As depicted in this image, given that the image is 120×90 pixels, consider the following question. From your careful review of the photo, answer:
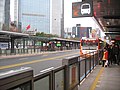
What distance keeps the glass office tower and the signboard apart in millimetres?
99980

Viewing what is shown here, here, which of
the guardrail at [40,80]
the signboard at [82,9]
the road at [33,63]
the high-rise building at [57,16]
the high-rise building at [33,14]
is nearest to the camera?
the guardrail at [40,80]

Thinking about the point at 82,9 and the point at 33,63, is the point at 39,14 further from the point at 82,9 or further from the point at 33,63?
the point at 82,9

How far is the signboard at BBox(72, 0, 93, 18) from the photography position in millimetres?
15297

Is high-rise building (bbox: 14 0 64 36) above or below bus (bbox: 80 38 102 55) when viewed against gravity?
above

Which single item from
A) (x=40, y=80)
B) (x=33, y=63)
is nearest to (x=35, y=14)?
(x=33, y=63)

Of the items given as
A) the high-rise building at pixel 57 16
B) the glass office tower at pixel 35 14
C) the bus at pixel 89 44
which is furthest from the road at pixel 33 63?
the high-rise building at pixel 57 16

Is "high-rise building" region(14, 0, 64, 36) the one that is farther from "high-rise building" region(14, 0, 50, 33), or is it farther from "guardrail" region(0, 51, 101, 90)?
"guardrail" region(0, 51, 101, 90)

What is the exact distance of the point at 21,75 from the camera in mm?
3398

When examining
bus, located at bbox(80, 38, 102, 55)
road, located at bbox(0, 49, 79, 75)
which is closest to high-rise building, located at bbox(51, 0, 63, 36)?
bus, located at bbox(80, 38, 102, 55)

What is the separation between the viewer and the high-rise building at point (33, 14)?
120812 millimetres

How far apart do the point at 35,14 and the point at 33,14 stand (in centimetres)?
103

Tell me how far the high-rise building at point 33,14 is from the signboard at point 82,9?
10112cm

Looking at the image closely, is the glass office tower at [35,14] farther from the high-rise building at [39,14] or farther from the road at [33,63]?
the road at [33,63]

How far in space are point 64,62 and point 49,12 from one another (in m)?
131
